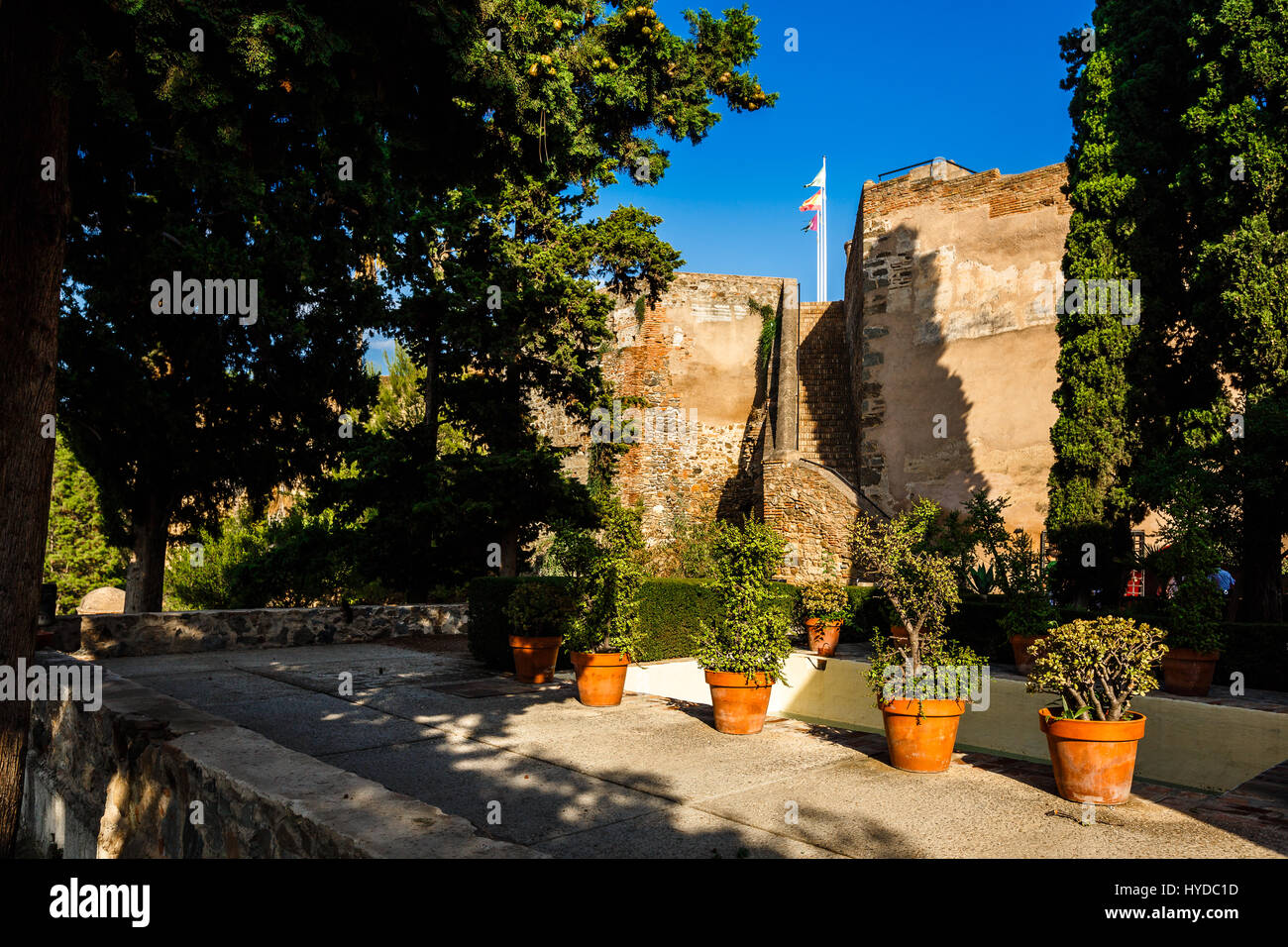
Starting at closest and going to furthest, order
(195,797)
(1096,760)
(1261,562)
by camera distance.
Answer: (195,797) < (1096,760) < (1261,562)

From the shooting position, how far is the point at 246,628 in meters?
12.5

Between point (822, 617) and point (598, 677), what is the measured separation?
16.9 ft

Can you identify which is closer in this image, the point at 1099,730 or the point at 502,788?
the point at 1099,730

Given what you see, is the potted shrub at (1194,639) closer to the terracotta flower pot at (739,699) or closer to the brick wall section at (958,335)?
the terracotta flower pot at (739,699)

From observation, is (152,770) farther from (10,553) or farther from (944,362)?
(944,362)

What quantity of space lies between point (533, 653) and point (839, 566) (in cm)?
981

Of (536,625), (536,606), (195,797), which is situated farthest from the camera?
(536,625)

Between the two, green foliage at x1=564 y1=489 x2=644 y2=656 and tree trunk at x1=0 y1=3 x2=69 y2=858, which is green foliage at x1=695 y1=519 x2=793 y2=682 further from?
tree trunk at x1=0 y1=3 x2=69 y2=858

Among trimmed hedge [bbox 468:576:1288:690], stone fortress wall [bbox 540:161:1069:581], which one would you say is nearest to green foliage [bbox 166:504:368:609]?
trimmed hedge [bbox 468:576:1288:690]

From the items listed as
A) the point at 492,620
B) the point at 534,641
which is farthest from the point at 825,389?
the point at 534,641

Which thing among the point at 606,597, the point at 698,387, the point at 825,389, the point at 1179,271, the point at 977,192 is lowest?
the point at 606,597

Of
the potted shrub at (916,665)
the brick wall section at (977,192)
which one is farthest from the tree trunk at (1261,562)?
the brick wall section at (977,192)

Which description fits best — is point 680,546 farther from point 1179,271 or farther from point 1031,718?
point 1031,718
